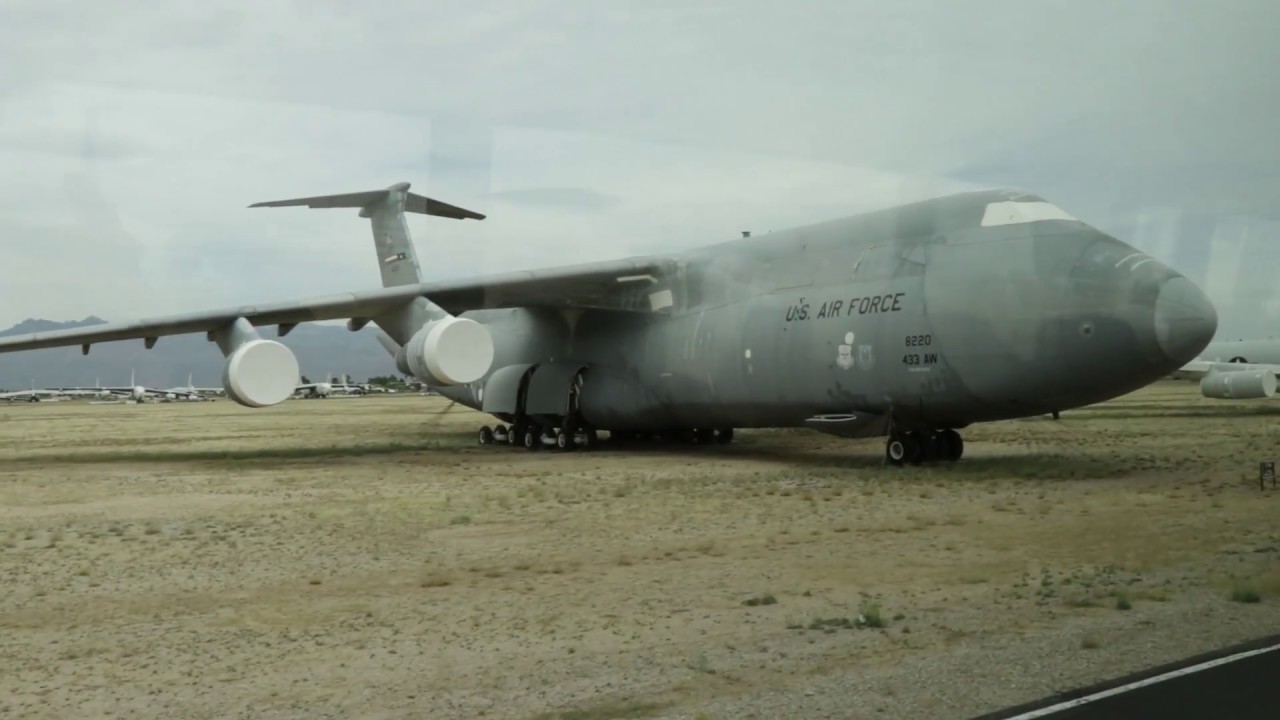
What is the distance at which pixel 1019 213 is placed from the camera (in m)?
13.6

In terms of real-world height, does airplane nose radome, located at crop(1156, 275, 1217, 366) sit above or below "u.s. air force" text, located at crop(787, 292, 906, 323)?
below

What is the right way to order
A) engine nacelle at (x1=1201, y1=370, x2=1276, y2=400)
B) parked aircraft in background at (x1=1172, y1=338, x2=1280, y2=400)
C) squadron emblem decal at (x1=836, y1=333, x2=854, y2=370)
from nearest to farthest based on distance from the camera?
squadron emblem decal at (x1=836, y1=333, x2=854, y2=370)
engine nacelle at (x1=1201, y1=370, x2=1276, y2=400)
parked aircraft in background at (x1=1172, y1=338, x2=1280, y2=400)

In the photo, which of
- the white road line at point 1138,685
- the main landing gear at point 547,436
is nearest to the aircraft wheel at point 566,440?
the main landing gear at point 547,436

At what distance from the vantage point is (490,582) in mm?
7672

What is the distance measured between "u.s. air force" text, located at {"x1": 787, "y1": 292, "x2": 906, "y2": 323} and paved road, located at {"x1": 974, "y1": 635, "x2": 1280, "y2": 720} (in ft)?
30.6

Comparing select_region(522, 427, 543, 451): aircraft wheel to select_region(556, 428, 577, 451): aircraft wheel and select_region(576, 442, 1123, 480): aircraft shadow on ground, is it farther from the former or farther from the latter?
select_region(576, 442, 1123, 480): aircraft shadow on ground

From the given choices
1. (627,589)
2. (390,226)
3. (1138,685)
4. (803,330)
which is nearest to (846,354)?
(803,330)

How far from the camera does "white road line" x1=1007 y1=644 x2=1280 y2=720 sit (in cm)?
446

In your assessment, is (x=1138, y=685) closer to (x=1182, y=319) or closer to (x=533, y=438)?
(x=1182, y=319)

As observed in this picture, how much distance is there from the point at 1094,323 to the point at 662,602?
300 inches

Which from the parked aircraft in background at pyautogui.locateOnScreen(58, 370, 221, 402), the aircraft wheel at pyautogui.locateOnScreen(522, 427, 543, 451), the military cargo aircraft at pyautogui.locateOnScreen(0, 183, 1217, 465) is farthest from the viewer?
the parked aircraft in background at pyautogui.locateOnScreen(58, 370, 221, 402)

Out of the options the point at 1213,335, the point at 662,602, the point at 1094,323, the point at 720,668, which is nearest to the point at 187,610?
the point at 662,602

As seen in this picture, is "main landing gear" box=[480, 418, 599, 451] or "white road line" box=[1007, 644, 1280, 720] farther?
"main landing gear" box=[480, 418, 599, 451]

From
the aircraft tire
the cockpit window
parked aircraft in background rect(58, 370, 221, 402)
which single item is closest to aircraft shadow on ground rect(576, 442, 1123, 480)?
the aircraft tire
